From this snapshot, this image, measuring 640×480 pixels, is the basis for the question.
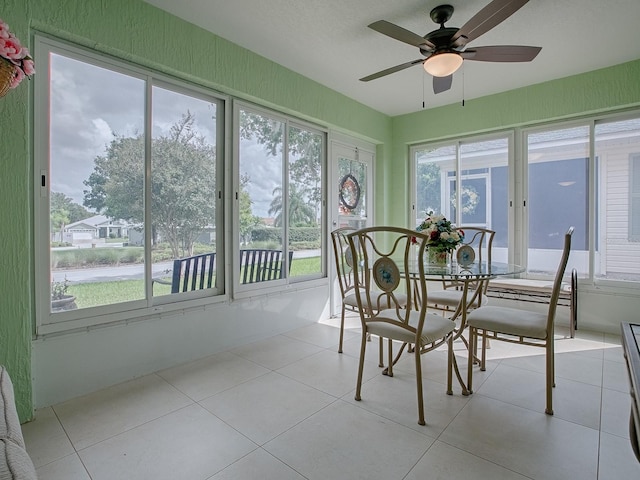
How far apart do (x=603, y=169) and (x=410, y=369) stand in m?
2.98

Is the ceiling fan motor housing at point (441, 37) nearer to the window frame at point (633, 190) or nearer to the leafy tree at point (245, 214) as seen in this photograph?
the leafy tree at point (245, 214)

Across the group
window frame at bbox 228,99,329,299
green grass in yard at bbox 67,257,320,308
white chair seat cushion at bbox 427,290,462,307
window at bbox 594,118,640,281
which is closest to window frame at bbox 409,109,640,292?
window at bbox 594,118,640,281

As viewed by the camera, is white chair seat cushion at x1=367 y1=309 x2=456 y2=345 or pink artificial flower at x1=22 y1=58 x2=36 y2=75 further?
white chair seat cushion at x1=367 y1=309 x2=456 y2=345

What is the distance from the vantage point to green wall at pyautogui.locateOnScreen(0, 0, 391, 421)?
183 cm

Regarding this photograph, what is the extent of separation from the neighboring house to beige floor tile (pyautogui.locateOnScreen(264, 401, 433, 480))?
172 centimetres

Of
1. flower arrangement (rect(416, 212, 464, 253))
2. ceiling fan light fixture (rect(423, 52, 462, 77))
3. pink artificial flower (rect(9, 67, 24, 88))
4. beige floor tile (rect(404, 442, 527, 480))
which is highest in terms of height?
ceiling fan light fixture (rect(423, 52, 462, 77))

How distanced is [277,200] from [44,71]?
1.98m

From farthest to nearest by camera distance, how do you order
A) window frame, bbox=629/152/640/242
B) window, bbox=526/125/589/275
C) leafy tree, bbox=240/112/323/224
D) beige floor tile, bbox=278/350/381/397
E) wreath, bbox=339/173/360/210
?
wreath, bbox=339/173/360/210 < window, bbox=526/125/589/275 < window frame, bbox=629/152/640/242 < leafy tree, bbox=240/112/323/224 < beige floor tile, bbox=278/350/381/397

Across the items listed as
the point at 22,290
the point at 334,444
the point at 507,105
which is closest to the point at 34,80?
the point at 22,290

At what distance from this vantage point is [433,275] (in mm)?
2131

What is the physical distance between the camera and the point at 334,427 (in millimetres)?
1799

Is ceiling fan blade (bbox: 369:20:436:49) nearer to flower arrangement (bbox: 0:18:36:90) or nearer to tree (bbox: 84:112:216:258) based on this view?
tree (bbox: 84:112:216:258)

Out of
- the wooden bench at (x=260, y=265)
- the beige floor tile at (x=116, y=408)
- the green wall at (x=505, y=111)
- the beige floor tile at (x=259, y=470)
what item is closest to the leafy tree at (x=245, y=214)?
the wooden bench at (x=260, y=265)

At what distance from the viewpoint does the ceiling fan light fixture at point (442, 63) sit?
221 centimetres
